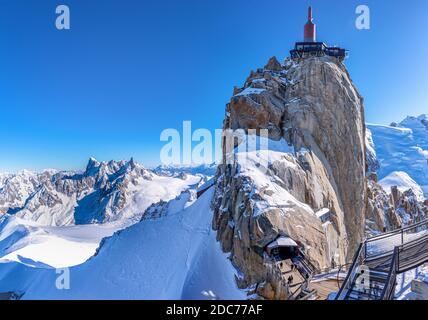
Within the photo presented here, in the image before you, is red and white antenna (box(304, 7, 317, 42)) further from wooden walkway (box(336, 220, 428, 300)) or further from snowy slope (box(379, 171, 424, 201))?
snowy slope (box(379, 171, 424, 201))

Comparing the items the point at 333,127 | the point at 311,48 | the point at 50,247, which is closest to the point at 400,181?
the point at 311,48

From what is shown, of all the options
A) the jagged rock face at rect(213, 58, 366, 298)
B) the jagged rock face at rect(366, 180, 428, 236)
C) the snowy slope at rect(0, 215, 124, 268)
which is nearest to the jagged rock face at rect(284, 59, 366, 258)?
the jagged rock face at rect(213, 58, 366, 298)

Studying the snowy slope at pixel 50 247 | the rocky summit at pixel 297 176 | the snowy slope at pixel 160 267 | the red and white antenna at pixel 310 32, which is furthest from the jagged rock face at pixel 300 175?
the snowy slope at pixel 50 247

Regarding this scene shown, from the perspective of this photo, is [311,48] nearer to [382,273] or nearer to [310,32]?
[310,32]

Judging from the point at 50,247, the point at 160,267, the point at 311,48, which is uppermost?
the point at 311,48
